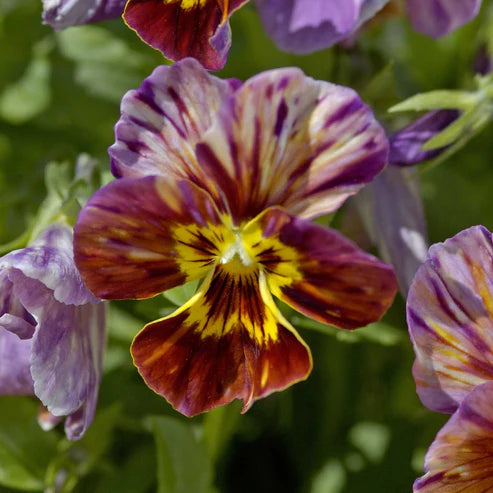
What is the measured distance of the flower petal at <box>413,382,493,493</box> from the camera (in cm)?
51

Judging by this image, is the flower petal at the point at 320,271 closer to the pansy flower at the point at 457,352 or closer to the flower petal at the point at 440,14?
the pansy flower at the point at 457,352

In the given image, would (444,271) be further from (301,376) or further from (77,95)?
(77,95)

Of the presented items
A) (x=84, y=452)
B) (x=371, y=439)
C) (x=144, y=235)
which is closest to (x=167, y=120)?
(x=144, y=235)

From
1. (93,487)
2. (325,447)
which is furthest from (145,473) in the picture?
(325,447)

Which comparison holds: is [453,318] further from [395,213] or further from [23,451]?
[23,451]

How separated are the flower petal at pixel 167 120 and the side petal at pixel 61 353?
Answer: 8cm

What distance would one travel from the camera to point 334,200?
1.64 ft

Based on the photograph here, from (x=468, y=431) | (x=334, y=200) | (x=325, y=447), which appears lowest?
(x=325, y=447)

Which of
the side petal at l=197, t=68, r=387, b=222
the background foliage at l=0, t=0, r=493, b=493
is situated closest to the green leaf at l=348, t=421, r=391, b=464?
the background foliage at l=0, t=0, r=493, b=493

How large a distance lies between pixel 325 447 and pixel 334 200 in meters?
0.39

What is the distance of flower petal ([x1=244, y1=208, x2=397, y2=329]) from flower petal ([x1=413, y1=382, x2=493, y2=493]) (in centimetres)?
7

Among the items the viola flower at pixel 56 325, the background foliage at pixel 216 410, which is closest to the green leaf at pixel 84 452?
the background foliage at pixel 216 410

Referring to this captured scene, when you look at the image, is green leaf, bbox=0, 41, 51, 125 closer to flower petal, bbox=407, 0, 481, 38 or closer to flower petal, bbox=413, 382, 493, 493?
flower petal, bbox=407, 0, 481, 38

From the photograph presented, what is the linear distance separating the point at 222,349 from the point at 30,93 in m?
0.34
